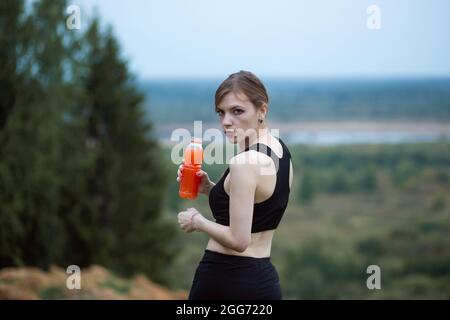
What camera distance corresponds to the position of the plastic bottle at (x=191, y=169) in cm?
334

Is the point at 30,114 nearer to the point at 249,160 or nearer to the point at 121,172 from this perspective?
the point at 121,172

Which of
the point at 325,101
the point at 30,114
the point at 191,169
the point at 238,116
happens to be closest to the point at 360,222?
the point at 325,101

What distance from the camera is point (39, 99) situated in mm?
14898

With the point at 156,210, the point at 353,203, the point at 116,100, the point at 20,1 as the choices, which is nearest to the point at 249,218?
the point at 20,1

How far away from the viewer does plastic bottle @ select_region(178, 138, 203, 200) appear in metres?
3.34

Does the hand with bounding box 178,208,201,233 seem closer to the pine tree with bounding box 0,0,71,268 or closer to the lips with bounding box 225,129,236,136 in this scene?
the lips with bounding box 225,129,236,136

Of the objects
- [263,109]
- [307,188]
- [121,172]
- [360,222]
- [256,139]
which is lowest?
[256,139]

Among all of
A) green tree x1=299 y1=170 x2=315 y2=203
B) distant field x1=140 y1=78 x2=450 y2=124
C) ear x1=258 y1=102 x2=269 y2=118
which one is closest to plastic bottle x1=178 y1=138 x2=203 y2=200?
ear x1=258 y1=102 x2=269 y2=118

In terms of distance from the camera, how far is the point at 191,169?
11.2ft

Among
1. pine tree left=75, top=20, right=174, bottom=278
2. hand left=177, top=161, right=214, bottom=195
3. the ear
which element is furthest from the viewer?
pine tree left=75, top=20, right=174, bottom=278

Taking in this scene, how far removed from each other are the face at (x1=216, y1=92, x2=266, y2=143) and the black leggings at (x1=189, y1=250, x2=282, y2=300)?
580 mm

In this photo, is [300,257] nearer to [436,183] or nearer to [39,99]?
[436,183]

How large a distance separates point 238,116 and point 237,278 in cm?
77

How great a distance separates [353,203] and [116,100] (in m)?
53.8
